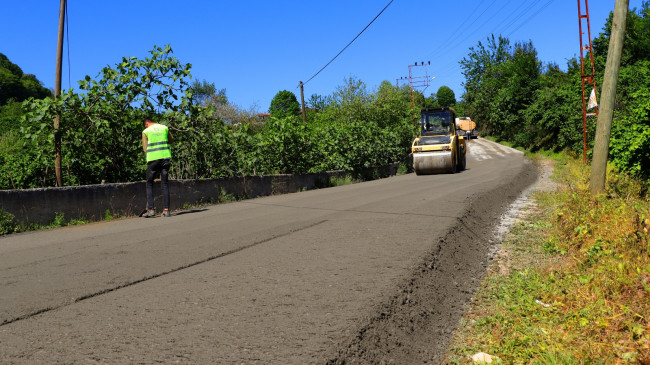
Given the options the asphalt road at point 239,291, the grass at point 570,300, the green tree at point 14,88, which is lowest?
the grass at point 570,300

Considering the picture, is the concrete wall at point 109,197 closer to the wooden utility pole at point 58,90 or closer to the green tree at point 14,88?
the wooden utility pole at point 58,90

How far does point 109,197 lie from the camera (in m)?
8.83

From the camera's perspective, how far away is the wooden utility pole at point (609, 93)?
8.68 metres

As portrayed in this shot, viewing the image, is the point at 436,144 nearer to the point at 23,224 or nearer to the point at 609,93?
the point at 609,93

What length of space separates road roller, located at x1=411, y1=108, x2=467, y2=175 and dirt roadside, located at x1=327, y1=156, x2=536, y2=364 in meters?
14.2

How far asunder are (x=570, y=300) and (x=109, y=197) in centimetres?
779

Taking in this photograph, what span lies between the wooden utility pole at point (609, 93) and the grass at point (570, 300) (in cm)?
212

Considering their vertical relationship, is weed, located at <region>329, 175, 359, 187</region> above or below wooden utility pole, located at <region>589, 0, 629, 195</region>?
below

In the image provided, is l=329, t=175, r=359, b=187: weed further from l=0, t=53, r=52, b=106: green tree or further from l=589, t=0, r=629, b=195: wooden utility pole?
l=0, t=53, r=52, b=106: green tree

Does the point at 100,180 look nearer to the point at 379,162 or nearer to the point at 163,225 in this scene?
the point at 163,225

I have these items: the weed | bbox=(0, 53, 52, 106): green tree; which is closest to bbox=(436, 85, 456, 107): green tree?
bbox=(0, 53, 52, 106): green tree

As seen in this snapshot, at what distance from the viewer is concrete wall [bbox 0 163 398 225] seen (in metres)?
7.49

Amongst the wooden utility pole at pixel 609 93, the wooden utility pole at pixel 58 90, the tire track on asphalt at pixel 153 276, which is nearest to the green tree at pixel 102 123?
the wooden utility pole at pixel 58 90

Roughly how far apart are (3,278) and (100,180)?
5.75 m
